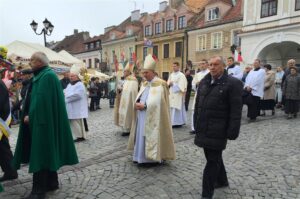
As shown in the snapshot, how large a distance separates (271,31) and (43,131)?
64.0ft

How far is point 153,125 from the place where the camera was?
5.26 metres

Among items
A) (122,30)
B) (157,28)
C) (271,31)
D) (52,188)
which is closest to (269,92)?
(52,188)

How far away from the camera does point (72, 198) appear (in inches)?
159

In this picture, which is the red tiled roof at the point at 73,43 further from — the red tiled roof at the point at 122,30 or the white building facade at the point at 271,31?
the white building facade at the point at 271,31

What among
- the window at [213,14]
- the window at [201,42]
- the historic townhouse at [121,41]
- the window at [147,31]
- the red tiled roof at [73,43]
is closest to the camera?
the window at [213,14]

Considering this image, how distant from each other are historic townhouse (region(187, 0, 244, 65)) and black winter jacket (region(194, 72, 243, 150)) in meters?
23.6

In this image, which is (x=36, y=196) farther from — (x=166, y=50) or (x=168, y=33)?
(x=166, y=50)

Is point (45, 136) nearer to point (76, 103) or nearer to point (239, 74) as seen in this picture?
point (76, 103)

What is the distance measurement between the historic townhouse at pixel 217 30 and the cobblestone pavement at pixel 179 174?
69.4ft

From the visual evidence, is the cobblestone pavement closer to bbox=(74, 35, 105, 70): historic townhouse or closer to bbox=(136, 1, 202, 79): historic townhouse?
bbox=(136, 1, 202, 79): historic townhouse

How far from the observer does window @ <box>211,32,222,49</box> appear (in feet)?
92.3

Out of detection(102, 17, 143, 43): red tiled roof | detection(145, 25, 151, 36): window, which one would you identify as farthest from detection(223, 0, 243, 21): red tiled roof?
detection(102, 17, 143, 43): red tiled roof

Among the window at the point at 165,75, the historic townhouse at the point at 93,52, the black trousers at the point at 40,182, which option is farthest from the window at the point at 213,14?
the black trousers at the point at 40,182

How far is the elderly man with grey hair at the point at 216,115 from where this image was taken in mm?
3650
